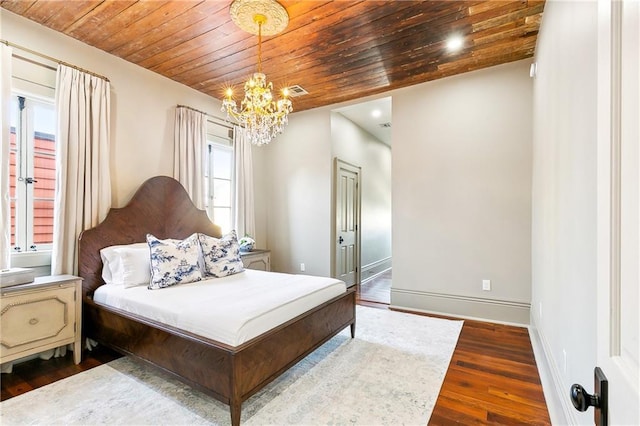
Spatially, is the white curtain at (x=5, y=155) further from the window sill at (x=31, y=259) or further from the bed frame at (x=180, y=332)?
the bed frame at (x=180, y=332)

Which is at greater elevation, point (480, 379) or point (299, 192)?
point (299, 192)

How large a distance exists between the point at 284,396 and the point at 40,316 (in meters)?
2.05

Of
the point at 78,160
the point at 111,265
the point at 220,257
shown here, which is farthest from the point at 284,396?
the point at 78,160

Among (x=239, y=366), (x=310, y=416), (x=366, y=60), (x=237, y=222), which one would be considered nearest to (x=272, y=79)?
(x=366, y=60)

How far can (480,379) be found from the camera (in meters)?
2.37

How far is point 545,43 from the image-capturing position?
2551mm

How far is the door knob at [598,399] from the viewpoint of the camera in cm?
60

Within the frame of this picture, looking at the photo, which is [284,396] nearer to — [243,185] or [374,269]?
[243,185]

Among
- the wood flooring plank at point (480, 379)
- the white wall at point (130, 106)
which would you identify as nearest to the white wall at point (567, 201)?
the wood flooring plank at point (480, 379)

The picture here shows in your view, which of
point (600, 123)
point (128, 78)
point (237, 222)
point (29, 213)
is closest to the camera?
point (600, 123)

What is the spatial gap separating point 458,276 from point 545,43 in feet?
8.45

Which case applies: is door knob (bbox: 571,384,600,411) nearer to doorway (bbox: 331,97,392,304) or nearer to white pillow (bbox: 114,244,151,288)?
white pillow (bbox: 114,244,151,288)

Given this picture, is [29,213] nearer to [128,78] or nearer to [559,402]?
[128,78]

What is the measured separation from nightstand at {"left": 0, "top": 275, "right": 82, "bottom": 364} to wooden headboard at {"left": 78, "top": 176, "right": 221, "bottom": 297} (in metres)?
0.32
